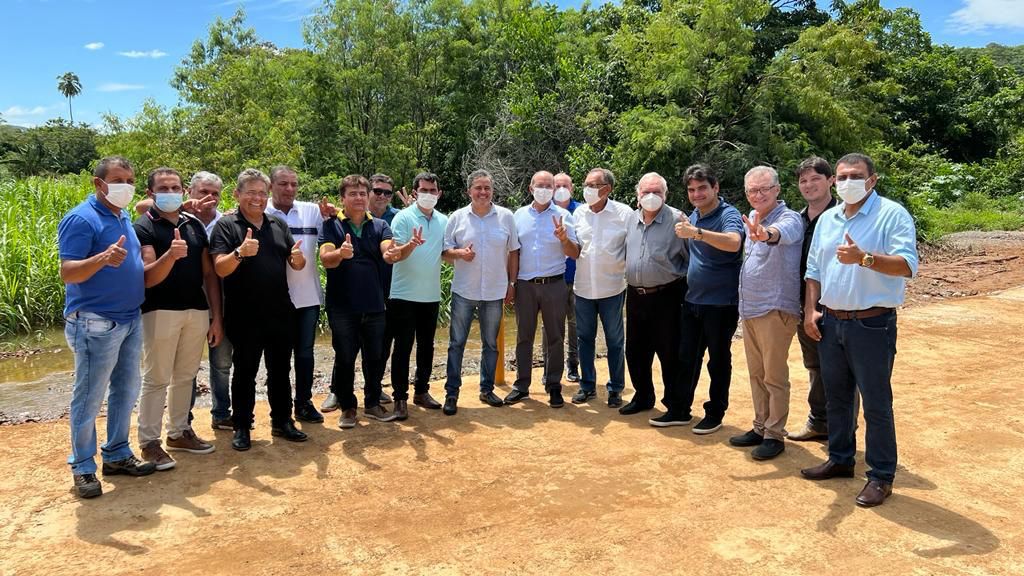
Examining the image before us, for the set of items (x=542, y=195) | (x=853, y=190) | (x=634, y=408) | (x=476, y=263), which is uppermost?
(x=542, y=195)

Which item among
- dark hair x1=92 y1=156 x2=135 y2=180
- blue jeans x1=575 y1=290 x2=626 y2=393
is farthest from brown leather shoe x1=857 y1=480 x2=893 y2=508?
dark hair x1=92 y1=156 x2=135 y2=180

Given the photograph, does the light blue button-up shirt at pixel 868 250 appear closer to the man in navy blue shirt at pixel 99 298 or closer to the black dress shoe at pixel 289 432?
the black dress shoe at pixel 289 432

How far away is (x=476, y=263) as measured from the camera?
553cm

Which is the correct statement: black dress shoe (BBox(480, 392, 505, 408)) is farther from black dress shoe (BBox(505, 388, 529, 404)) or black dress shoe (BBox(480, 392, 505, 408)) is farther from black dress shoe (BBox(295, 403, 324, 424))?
black dress shoe (BBox(295, 403, 324, 424))

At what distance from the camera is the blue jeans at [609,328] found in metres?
5.57

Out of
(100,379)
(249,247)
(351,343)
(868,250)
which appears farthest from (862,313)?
(100,379)

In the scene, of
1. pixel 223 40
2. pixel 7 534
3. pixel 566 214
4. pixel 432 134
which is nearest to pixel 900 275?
pixel 566 214

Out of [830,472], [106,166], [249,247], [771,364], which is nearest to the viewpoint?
[106,166]

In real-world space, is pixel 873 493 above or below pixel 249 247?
below

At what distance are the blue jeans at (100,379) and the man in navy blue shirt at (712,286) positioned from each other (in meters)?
3.55

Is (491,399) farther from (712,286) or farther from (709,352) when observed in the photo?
(712,286)

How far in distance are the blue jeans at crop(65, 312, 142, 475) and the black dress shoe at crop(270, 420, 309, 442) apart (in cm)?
100

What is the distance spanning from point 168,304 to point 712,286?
354 centimetres

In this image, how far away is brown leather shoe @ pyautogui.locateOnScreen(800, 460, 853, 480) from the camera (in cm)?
411
